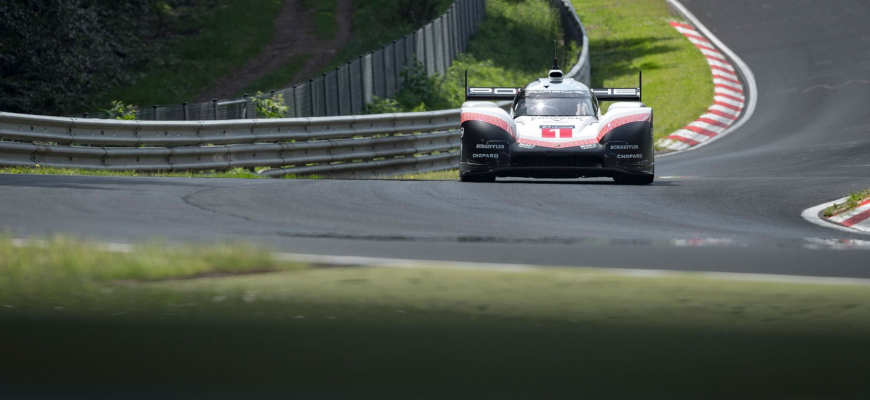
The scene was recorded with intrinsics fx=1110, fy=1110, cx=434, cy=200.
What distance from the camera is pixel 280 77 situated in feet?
119

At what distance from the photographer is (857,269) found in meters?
7.00

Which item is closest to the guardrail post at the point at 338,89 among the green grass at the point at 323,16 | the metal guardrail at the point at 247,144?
the metal guardrail at the point at 247,144

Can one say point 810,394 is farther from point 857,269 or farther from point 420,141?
point 420,141

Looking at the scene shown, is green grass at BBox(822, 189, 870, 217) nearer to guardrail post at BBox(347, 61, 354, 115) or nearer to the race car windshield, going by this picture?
the race car windshield

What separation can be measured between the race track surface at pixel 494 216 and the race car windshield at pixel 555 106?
3.24 feet

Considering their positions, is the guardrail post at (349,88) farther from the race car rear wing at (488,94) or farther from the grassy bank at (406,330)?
the grassy bank at (406,330)

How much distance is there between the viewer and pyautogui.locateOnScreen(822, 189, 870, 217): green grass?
1085 centimetres

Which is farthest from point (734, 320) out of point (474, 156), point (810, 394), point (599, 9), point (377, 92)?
point (599, 9)

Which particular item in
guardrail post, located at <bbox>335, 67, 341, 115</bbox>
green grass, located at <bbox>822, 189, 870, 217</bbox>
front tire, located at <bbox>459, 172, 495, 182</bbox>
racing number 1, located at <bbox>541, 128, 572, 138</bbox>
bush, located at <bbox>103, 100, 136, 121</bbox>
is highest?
guardrail post, located at <bbox>335, 67, 341, 115</bbox>

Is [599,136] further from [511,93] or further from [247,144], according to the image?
[247,144]

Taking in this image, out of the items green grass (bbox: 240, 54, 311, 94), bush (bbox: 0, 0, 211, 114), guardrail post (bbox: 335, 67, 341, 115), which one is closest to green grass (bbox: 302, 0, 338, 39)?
green grass (bbox: 240, 54, 311, 94)

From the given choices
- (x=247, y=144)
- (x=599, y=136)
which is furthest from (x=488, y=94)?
(x=247, y=144)

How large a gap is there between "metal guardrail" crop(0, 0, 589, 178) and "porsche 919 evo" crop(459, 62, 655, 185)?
3750 millimetres

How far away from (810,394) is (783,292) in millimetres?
2072
